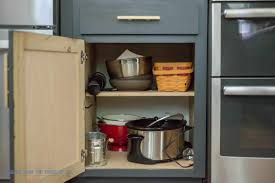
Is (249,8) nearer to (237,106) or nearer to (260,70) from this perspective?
(260,70)

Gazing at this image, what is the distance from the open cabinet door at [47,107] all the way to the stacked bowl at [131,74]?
0.24m

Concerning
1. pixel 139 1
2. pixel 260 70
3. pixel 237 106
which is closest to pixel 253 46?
pixel 260 70

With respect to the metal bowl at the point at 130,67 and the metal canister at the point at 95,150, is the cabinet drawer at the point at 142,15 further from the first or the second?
the metal canister at the point at 95,150

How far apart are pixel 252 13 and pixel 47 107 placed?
2.81 feet

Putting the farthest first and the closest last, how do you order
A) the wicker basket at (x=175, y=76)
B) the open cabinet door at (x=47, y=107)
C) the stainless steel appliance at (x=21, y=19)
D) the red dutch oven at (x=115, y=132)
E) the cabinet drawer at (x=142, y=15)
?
1. the red dutch oven at (x=115, y=132)
2. the wicker basket at (x=175, y=76)
3. the cabinet drawer at (x=142, y=15)
4. the stainless steel appliance at (x=21, y=19)
5. the open cabinet door at (x=47, y=107)

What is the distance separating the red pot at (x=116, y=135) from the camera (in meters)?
1.86

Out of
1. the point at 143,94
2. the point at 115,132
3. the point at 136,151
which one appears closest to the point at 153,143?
the point at 136,151

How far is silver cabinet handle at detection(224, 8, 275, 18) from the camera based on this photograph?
142cm

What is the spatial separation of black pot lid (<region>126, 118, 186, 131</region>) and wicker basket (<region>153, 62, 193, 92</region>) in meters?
0.17

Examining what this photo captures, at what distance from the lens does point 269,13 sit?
142 centimetres

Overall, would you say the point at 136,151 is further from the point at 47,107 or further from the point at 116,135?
the point at 47,107

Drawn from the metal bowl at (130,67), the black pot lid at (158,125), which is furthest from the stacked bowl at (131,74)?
the black pot lid at (158,125)

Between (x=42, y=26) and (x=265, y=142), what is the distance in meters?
1.00

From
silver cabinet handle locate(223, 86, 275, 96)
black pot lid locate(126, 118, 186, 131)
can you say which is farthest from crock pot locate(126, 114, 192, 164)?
silver cabinet handle locate(223, 86, 275, 96)
